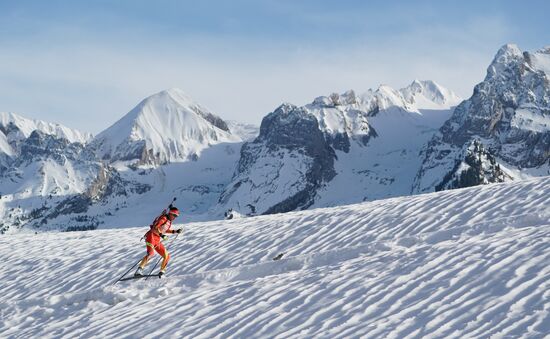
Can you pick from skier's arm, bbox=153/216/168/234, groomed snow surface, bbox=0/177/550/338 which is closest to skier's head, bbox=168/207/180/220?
skier's arm, bbox=153/216/168/234

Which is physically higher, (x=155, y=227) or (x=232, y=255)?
(x=155, y=227)

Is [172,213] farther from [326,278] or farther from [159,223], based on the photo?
[326,278]

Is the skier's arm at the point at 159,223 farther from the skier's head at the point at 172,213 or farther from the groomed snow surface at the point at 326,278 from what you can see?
the groomed snow surface at the point at 326,278

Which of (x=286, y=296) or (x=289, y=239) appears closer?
(x=286, y=296)

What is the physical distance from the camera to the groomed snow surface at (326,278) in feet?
40.7

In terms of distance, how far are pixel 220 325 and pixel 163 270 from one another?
5.78 metres

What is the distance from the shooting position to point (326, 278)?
15.8 meters

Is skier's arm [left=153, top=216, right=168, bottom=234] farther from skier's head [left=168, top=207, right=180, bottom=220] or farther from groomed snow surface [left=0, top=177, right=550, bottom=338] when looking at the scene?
groomed snow surface [left=0, top=177, right=550, bottom=338]

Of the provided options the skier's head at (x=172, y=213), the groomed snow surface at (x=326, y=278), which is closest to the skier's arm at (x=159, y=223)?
the skier's head at (x=172, y=213)

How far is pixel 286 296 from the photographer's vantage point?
14.9 metres

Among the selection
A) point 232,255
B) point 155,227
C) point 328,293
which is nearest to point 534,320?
point 328,293

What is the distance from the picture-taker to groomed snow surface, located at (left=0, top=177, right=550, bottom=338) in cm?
1239

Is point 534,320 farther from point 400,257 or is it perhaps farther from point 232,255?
point 232,255

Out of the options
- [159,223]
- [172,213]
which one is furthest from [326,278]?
[159,223]
